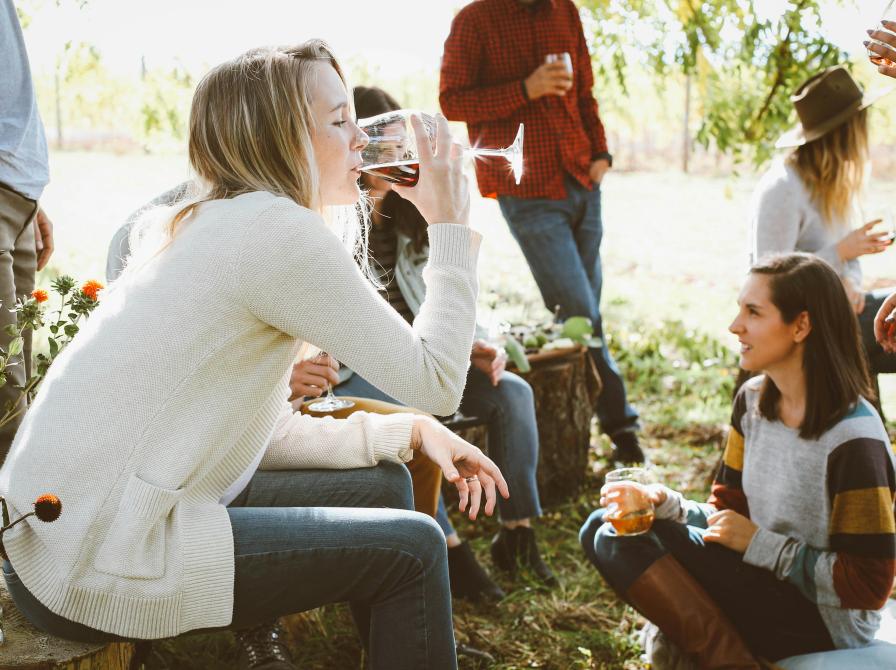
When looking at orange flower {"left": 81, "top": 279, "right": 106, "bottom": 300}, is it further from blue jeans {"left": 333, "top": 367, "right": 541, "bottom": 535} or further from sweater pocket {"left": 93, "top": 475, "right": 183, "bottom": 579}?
blue jeans {"left": 333, "top": 367, "right": 541, "bottom": 535}

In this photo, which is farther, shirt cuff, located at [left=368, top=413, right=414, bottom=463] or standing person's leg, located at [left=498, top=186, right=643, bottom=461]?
standing person's leg, located at [left=498, top=186, right=643, bottom=461]

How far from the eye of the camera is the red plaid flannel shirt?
12.4 feet

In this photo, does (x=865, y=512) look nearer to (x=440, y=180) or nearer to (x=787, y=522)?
(x=787, y=522)

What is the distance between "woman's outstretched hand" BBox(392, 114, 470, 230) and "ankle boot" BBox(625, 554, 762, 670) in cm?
107

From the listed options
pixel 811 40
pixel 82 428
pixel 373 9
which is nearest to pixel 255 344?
pixel 82 428

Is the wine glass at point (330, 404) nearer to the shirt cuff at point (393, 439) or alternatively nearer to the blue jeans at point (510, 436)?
the shirt cuff at point (393, 439)

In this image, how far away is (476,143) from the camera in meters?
3.87

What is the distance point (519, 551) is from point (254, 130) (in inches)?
71.7

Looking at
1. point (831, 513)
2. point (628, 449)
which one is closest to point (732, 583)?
point (831, 513)

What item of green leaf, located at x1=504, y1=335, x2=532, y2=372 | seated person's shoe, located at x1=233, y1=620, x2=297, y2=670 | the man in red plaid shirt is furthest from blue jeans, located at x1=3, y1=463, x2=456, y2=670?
the man in red plaid shirt

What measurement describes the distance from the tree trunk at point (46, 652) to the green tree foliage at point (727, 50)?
4.03m

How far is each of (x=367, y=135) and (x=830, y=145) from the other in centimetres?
224

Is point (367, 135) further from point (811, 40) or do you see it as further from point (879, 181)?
point (879, 181)

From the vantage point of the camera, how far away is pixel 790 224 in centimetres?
344
